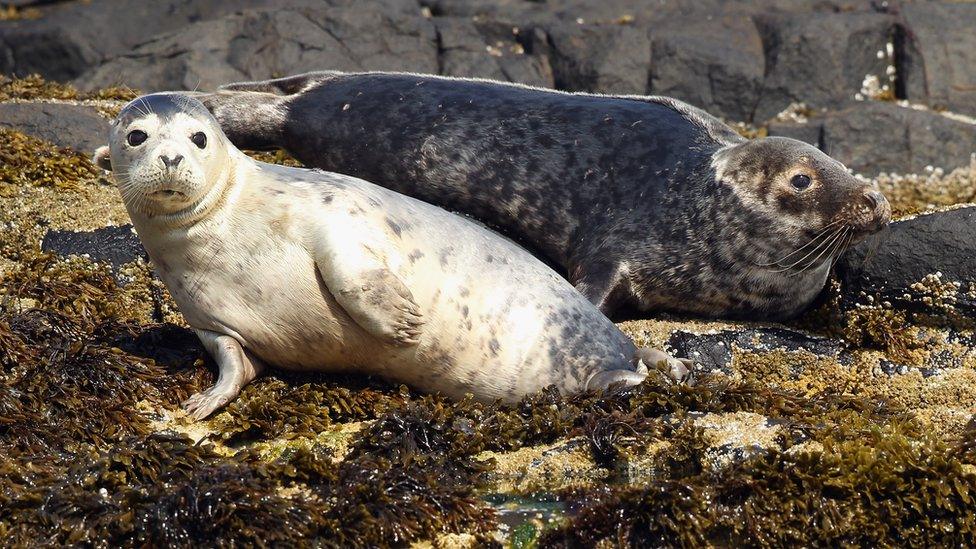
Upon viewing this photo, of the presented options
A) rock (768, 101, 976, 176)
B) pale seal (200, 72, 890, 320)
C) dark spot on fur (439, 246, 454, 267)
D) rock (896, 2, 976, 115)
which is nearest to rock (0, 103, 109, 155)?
pale seal (200, 72, 890, 320)

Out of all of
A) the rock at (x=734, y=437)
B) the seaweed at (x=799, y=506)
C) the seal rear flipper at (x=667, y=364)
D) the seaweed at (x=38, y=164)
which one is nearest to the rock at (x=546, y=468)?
the seaweed at (x=799, y=506)

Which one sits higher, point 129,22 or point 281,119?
point 281,119

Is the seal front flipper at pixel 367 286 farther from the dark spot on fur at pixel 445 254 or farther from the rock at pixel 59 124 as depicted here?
the rock at pixel 59 124

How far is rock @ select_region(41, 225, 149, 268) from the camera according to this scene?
728 cm

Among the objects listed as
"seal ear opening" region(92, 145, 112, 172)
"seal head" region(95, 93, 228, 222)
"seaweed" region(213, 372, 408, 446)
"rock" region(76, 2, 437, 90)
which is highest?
"seal head" region(95, 93, 228, 222)

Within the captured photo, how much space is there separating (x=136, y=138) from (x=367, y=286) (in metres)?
1.07

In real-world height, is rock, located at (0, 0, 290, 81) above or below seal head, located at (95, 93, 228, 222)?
below

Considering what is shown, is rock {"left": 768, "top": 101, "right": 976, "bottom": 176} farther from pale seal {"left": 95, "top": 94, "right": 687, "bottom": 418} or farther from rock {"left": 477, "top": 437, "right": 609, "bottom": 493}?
rock {"left": 477, "top": 437, "right": 609, "bottom": 493}

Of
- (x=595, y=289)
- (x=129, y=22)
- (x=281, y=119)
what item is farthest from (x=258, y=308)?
(x=129, y=22)

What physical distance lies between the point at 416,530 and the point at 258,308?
4.57ft

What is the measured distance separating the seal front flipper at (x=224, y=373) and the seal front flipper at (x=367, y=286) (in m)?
0.51

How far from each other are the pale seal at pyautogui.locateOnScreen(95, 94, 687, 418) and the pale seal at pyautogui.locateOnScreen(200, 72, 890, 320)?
4.13 feet

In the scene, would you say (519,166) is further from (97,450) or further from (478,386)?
(97,450)

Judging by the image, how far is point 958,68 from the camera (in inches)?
464
